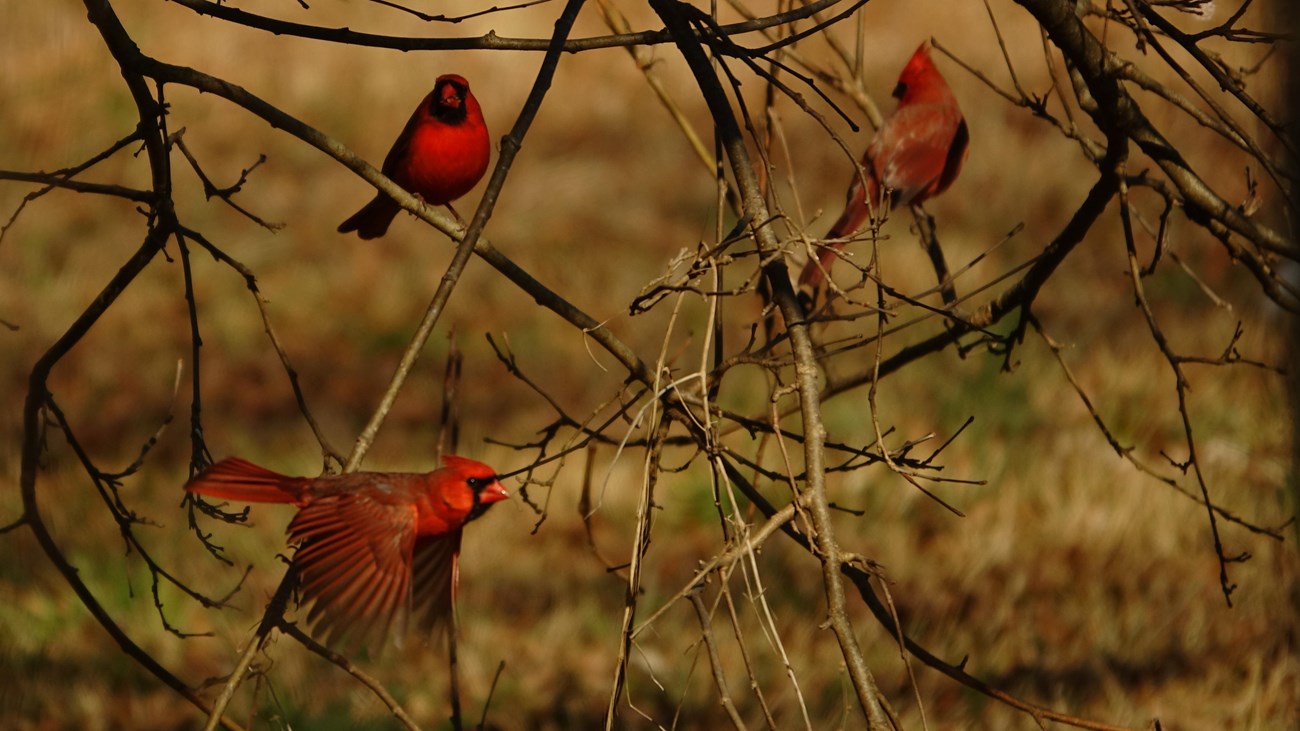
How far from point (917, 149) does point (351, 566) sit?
6.10 feet

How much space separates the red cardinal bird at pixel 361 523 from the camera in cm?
206

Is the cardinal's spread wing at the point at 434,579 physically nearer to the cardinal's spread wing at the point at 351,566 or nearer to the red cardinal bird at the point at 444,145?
the cardinal's spread wing at the point at 351,566

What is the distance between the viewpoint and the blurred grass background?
4.43 meters

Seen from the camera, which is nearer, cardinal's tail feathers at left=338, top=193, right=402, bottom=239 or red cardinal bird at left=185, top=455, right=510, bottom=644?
red cardinal bird at left=185, top=455, right=510, bottom=644

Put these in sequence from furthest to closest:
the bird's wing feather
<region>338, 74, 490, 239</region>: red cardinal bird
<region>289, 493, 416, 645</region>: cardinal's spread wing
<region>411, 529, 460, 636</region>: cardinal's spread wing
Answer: the bird's wing feather, <region>338, 74, 490, 239</region>: red cardinal bird, <region>411, 529, 460, 636</region>: cardinal's spread wing, <region>289, 493, 416, 645</region>: cardinal's spread wing

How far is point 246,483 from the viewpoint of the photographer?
7.09 ft

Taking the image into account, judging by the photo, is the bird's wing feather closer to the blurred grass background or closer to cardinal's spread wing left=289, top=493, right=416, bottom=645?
the blurred grass background

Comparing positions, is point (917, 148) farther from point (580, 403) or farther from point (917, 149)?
point (580, 403)

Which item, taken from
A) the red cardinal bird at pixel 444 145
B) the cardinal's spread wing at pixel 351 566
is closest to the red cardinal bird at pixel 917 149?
the red cardinal bird at pixel 444 145

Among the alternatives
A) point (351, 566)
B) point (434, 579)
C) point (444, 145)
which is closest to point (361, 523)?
point (351, 566)

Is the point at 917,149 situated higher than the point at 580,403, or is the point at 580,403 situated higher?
the point at 580,403

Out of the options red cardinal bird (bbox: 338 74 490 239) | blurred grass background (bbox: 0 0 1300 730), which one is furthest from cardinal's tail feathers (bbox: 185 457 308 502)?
red cardinal bird (bbox: 338 74 490 239)

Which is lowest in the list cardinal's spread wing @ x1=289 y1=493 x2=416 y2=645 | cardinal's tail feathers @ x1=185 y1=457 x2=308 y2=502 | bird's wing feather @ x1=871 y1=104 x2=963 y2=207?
cardinal's spread wing @ x1=289 y1=493 x2=416 y2=645

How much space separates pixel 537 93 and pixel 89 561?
134 inches
